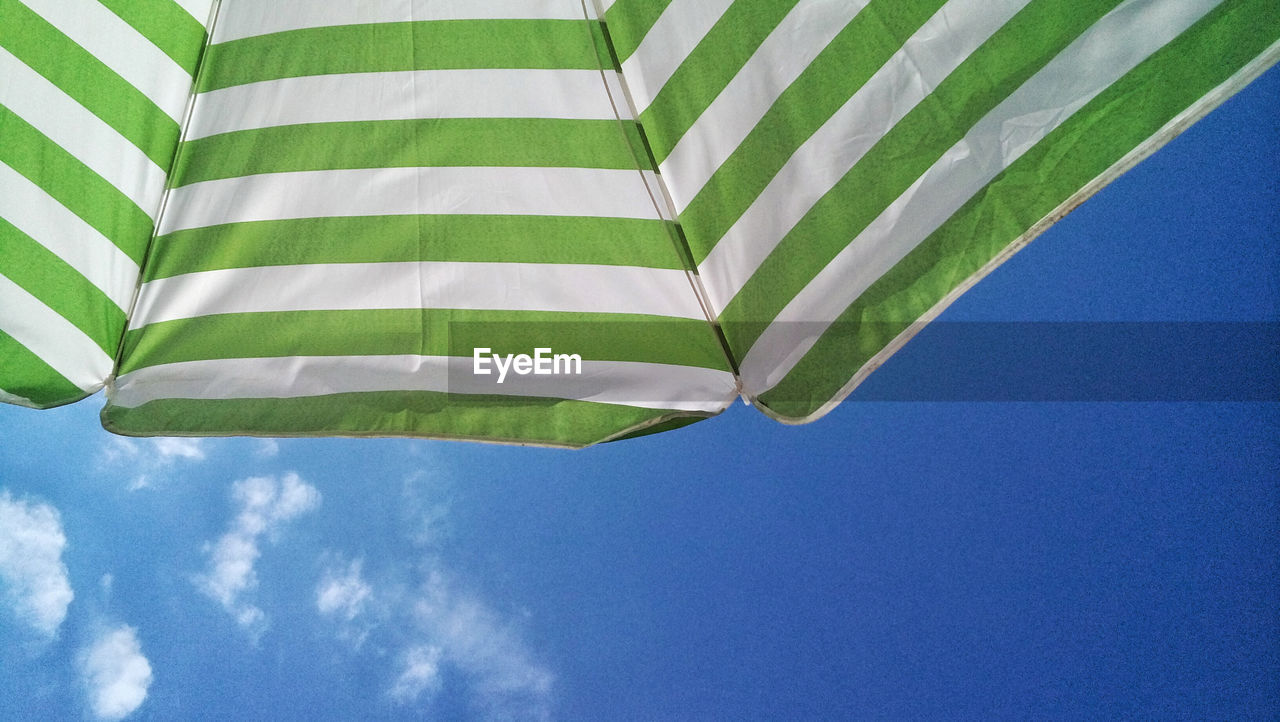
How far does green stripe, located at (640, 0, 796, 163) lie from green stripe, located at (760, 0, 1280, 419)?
376 millimetres

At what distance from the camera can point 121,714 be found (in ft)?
19.4

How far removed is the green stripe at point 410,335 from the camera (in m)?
1.52

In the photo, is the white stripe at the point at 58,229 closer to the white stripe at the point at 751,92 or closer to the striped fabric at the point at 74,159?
the striped fabric at the point at 74,159

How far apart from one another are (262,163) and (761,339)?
2.76ft

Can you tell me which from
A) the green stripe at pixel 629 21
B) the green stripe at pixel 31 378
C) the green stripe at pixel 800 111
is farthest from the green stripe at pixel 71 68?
the green stripe at pixel 800 111

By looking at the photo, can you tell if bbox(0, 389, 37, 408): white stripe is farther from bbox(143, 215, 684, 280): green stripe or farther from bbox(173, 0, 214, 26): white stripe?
bbox(173, 0, 214, 26): white stripe

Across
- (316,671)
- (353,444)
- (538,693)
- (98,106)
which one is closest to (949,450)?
(538,693)

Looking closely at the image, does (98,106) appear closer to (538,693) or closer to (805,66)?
(805,66)

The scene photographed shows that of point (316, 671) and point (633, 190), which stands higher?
point (633, 190)

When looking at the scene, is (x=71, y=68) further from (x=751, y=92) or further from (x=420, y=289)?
(x=751, y=92)

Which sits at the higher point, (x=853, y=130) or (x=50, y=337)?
(x=853, y=130)

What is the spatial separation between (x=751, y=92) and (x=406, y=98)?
55 cm

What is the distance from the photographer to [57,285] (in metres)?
1.57

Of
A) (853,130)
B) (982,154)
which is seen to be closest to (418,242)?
(853,130)
